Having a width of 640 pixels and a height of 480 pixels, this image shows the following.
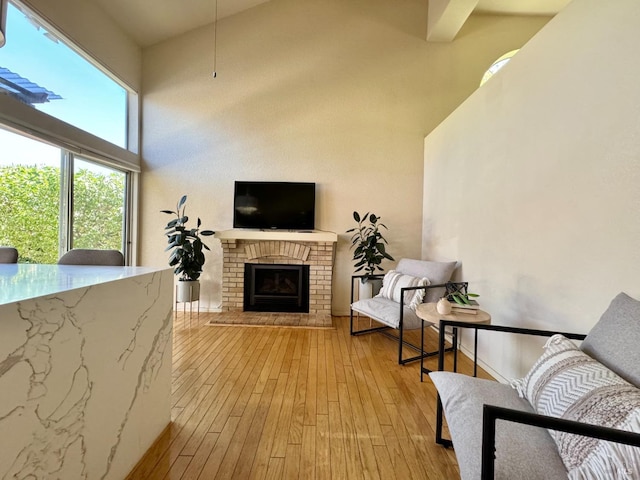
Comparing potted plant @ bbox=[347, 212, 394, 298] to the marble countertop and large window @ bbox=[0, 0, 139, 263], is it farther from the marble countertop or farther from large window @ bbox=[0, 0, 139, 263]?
large window @ bbox=[0, 0, 139, 263]

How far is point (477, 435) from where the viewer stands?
1056 mm

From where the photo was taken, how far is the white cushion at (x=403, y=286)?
9.39 feet

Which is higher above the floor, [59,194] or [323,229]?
[59,194]

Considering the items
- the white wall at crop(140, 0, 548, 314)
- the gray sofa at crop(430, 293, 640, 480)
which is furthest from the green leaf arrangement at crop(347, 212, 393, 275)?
the gray sofa at crop(430, 293, 640, 480)

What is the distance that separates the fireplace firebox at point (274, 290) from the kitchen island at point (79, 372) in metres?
2.52

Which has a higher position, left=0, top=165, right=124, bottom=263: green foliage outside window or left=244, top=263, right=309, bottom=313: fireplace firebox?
left=0, top=165, right=124, bottom=263: green foliage outside window

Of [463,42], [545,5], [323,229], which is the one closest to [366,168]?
[323,229]

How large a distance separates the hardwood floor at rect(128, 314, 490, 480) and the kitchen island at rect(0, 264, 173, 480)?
0.29 metres

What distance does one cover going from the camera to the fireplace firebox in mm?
4164

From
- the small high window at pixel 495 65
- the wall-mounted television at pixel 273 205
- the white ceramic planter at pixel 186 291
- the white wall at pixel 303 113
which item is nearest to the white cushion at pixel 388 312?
the white wall at pixel 303 113

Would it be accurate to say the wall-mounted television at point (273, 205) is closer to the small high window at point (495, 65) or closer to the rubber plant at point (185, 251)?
the rubber plant at point (185, 251)

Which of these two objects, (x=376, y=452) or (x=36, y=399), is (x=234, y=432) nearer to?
(x=376, y=452)

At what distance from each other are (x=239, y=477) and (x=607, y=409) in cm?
145

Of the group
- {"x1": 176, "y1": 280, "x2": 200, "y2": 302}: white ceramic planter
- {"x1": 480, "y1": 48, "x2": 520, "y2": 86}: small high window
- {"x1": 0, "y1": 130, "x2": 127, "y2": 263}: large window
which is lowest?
{"x1": 176, "y1": 280, "x2": 200, "y2": 302}: white ceramic planter
